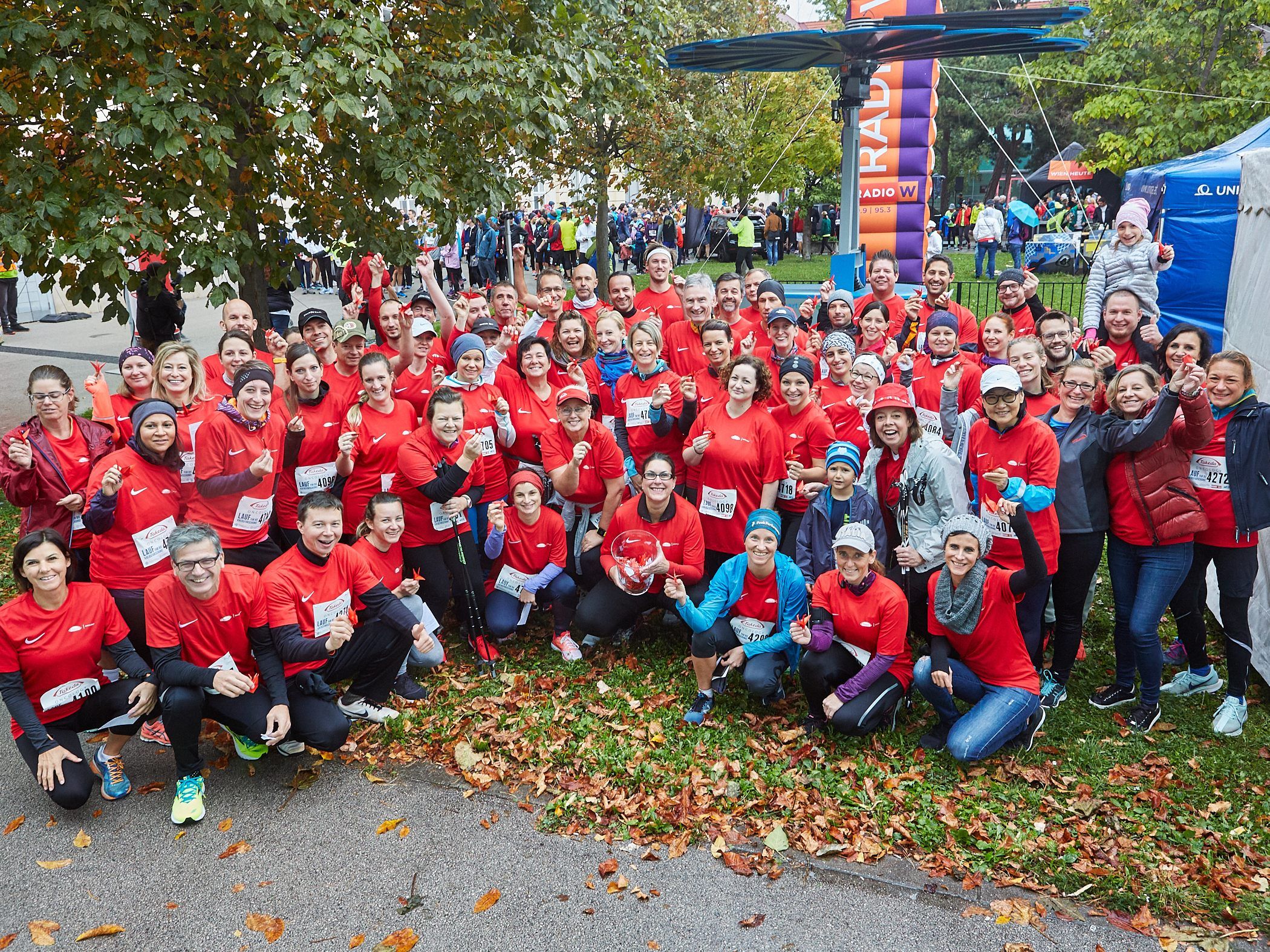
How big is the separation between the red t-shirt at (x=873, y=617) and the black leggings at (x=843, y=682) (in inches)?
3.1

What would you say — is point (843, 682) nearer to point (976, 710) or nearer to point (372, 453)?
point (976, 710)

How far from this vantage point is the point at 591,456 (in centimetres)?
654

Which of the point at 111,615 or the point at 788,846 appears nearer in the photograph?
the point at 788,846

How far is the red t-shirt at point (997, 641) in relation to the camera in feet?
16.6

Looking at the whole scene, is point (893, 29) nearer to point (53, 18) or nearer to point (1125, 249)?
point (1125, 249)

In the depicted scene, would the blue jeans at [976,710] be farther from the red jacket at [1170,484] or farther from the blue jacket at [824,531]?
the red jacket at [1170,484]

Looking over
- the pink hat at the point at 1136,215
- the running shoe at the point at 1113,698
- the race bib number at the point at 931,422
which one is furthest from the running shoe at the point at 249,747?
the pink hat at the point at 1136,215

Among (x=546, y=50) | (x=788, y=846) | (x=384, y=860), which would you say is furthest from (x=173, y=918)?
(x=546, y=50)

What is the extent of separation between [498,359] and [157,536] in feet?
8.98

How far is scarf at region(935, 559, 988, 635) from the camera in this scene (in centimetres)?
498

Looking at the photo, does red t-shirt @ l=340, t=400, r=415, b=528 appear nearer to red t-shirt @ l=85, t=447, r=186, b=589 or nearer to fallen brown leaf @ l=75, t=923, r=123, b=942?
red t-shirt @ l=85, t=447, r=186, b=589

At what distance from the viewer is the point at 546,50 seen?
886 cm

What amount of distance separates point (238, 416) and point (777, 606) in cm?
340

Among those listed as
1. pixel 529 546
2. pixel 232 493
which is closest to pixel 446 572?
pixel 529 546
